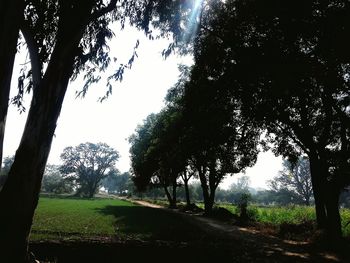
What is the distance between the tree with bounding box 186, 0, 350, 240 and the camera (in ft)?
31.0

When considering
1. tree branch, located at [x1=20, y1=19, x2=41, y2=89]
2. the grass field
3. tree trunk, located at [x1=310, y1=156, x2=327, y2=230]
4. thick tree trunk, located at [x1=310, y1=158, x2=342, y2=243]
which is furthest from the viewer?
tree trunk, located at [x1=310, y1=156, x2=327, y2=230]

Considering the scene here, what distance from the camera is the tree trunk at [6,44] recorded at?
4848 mm

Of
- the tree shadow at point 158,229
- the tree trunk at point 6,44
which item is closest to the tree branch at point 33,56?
the tree trunk at point 6,44

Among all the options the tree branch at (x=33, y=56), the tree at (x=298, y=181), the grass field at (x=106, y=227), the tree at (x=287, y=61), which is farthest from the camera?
the tree at (x=298, y=181)

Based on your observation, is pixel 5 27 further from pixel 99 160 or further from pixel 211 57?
pixel 99 160

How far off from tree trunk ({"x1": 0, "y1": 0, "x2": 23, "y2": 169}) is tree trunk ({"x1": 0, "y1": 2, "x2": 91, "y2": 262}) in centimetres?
95

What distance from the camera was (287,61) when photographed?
387 inches

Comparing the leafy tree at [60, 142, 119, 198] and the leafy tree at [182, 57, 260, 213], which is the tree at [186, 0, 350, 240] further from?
the leafy tree at [60, 142, 119, 198]

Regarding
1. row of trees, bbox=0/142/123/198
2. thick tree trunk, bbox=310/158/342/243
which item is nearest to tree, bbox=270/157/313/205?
row of trees, bbox=0/142/123/198

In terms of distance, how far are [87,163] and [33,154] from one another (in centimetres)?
10609

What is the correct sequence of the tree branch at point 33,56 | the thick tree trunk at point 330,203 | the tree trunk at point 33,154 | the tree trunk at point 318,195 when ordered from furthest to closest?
the tree trunk at point 318,195 → the thick tree trunk at point 330,203 → the tree branch at point 33,56 → the tree trunk at point 33,154

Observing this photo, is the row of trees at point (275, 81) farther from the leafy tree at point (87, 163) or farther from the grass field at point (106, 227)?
the leafy tree at point (87, 163)

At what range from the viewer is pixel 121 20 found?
10.3 metres

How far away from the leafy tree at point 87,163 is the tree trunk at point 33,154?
102 m
